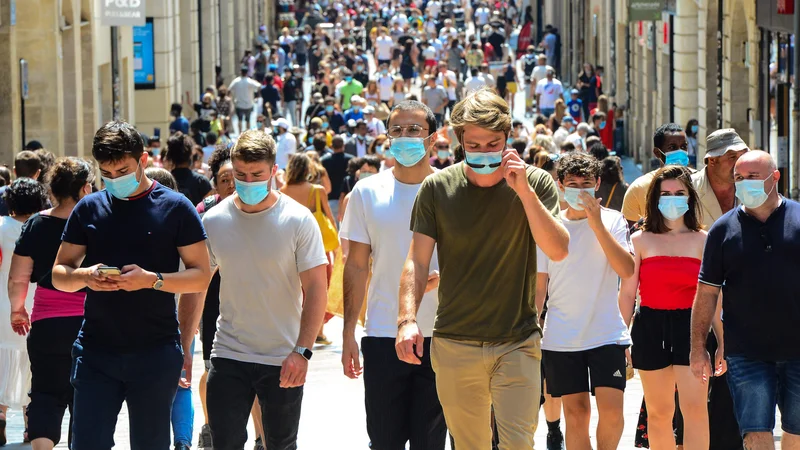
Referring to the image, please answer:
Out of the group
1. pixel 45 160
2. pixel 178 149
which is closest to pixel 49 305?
pixel 45 160

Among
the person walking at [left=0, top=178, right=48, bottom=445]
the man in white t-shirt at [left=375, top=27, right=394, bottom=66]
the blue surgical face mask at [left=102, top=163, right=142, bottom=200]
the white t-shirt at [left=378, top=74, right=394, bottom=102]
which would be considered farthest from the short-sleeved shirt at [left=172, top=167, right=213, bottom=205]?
the man in white t-shirt at [left=375, top=27, right=394, bottom=66]

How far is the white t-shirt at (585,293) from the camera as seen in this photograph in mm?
7793

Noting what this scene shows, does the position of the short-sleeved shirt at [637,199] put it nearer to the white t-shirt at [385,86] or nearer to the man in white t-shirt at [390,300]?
the man in white t-shirt at [390,300]

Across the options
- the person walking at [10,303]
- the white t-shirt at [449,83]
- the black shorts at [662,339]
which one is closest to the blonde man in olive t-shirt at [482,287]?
the black shorts at [662,339]

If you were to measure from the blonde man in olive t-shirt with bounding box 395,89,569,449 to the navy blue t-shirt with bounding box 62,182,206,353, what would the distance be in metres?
1.10

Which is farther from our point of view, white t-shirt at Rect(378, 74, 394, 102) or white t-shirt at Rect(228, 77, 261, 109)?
white t-shirt at Rect(378, 74, 394, 102)

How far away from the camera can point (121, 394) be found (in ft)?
21.5

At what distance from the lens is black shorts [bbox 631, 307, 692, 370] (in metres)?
7.82

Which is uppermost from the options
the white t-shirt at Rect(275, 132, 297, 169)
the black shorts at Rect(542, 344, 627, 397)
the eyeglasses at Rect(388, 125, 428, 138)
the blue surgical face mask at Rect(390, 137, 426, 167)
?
the eyeglasses at Rect(388, 125, 428, 138)

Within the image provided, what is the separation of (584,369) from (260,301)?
1.83m

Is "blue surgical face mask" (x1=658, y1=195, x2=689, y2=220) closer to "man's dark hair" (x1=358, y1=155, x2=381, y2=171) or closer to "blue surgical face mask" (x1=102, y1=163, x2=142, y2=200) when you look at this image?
"blue surgical face mask" (x1=102, y1=163, x2=142, y2=200)

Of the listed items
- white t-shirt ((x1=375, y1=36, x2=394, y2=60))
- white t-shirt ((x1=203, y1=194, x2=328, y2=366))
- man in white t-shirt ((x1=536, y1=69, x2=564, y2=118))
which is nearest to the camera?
white t-shirt ((x1=203, y1=194, x2=328, y2=366))

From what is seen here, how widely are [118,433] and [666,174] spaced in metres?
4.14

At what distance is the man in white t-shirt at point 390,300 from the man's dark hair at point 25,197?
2.67m
